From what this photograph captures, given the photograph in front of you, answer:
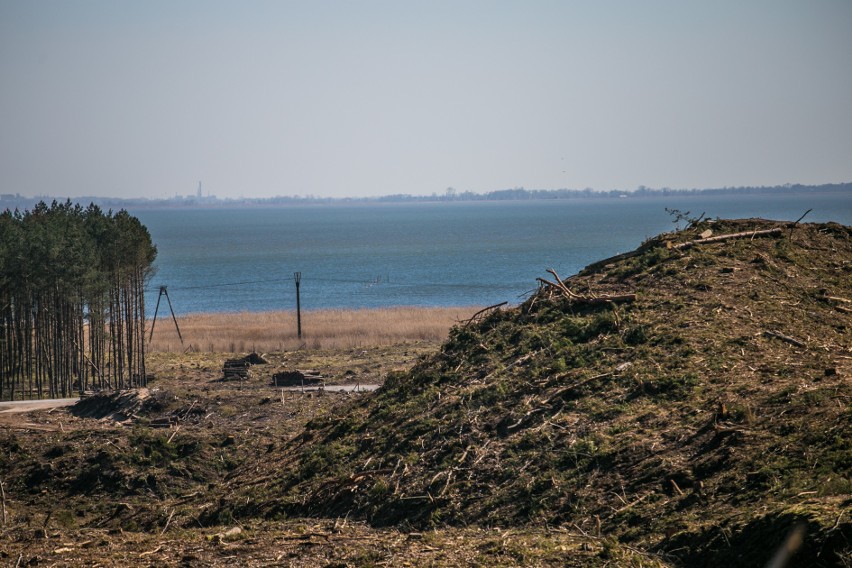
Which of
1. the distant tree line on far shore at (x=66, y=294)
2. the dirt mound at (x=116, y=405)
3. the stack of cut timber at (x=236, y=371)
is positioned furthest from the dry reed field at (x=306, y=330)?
→ the dirt mound at (x=116, y=405)

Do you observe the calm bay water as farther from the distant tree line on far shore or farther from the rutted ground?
the rutted ground

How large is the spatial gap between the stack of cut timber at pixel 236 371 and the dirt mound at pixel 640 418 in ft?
59.1

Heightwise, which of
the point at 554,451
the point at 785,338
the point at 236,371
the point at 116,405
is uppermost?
the point at 785,338

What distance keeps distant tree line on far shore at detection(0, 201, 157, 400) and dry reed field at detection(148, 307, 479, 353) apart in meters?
8.04

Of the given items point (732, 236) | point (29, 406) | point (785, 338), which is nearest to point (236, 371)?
point (29, 406)

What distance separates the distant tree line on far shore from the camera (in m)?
39.2

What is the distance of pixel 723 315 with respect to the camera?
1719 centimetres

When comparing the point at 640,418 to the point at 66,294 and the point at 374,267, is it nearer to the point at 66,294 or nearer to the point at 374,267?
the point at 66,294

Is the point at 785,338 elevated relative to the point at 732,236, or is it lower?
lower

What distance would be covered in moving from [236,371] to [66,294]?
30.6 ft

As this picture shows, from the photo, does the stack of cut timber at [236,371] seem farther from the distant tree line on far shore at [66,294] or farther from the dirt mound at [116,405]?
the dirt mound at [116,405]

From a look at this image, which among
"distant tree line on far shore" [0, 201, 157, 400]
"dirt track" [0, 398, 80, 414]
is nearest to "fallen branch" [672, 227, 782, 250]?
"dirt track" [0, 398, 80, 414]

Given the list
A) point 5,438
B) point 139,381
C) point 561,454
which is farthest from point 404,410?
point 139,381

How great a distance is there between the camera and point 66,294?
40.1 metres
